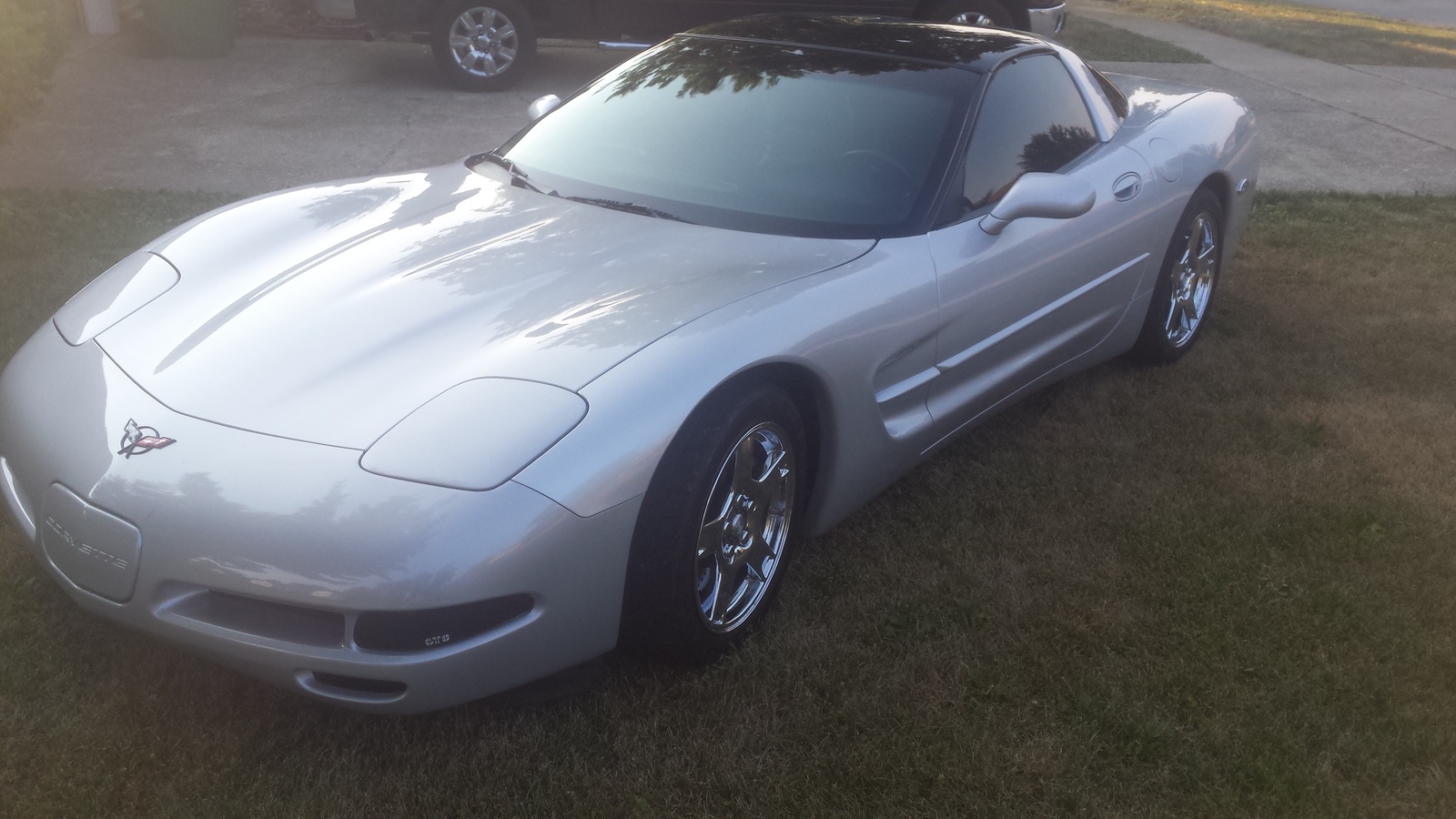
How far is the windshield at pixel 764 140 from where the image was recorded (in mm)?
3297

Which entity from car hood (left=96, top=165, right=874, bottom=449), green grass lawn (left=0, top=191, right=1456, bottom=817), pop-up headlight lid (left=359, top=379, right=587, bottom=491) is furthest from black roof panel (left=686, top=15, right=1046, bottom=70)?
pop-up headlight lid (left=359, top=379, right=587, bottom=491)

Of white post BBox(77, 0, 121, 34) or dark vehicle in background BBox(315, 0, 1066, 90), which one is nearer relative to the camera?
dark vehicle in background BBox(315, 0, 1066, 90)

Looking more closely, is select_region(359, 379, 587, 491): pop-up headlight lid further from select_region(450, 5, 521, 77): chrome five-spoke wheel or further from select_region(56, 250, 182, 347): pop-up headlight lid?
select_region(450, 5, 521, 77): chrome five-spoke wheel

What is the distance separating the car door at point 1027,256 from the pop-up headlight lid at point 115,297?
204cm

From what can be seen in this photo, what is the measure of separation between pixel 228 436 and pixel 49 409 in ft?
1.79

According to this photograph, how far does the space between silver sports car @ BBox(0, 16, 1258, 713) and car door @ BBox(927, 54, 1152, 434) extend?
1 cm

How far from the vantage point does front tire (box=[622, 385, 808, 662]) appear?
248cm

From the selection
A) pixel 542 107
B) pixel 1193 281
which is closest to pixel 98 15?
pixel 542 107

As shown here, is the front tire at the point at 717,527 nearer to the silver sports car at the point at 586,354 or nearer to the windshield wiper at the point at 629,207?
the silver sports car at the point at 586,354

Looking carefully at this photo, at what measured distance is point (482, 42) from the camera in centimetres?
921

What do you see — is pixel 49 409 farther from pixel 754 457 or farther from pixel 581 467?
pixel 754 457

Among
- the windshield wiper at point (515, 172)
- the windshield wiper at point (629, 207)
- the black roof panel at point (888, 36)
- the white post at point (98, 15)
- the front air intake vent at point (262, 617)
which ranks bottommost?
the white post at point (98, 15)

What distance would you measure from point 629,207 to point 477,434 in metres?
1.22

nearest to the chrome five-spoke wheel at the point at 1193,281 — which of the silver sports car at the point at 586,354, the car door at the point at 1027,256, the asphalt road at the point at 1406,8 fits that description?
the silver sports car at the point at 586,354
